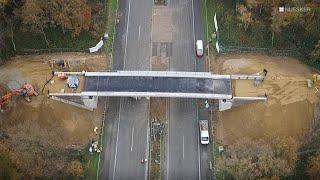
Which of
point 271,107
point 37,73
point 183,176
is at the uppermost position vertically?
point 37,73

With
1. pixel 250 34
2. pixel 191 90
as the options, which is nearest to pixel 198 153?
pixel 191 90

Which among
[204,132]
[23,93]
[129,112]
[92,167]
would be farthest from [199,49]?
[23,93]

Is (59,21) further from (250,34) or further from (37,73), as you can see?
(250,34)

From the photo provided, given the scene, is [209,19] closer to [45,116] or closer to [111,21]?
[111,21]

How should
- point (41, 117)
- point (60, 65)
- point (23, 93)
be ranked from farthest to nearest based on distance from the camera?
1. point (60, 65)
2. point (41, 117)
3. point (23, 93)

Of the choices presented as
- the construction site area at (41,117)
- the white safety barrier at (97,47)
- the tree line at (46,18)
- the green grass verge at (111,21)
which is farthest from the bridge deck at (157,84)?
the tree line at (46,18)
